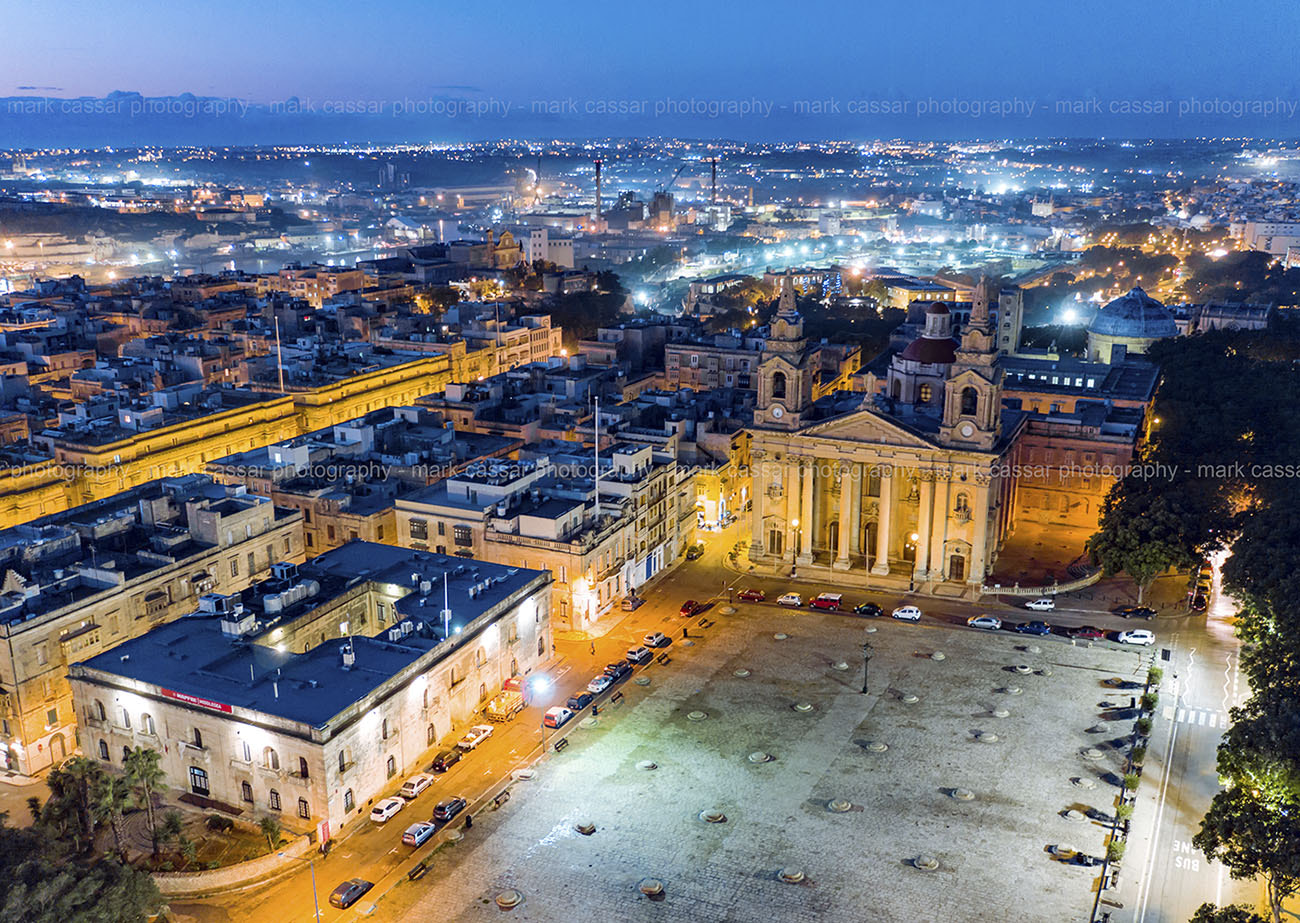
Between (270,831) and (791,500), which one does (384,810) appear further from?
(791,500)

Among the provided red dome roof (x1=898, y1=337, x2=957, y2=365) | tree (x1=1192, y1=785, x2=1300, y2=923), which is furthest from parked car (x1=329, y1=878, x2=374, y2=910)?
red dome roof (x1=898, y1=337, x2=957, y2=365)

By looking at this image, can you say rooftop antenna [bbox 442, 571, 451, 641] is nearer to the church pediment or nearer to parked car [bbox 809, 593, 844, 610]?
parked car [bbox 809, 593, 844, 610]

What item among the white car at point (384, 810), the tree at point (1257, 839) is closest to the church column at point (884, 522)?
the tree at point (1257, 839)

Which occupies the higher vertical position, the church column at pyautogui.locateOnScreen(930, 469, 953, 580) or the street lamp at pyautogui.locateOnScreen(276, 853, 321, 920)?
the church column at pyautogui.locateOnScreen(930, 469, 953, 580)

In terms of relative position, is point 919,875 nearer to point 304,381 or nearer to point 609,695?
point 609,695

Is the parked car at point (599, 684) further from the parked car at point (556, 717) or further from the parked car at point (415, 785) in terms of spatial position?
the parked car at point (415, 785)
